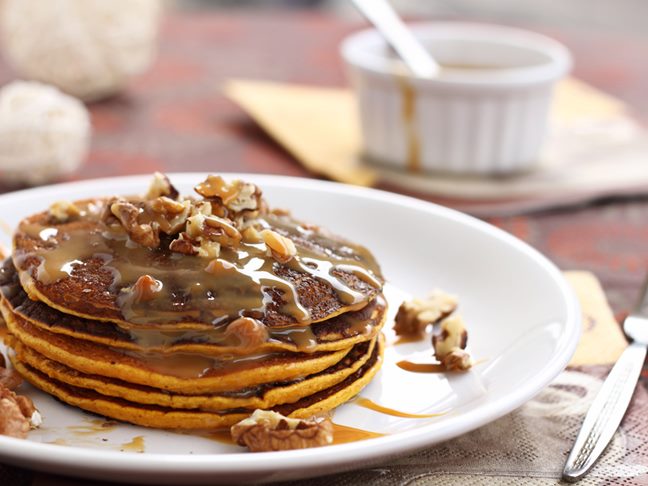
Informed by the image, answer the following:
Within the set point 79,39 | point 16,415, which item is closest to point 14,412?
point 16,415

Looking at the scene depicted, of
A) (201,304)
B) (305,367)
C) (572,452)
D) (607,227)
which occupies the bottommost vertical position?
(607,227)

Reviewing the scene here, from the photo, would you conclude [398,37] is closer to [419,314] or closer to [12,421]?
[419,314]

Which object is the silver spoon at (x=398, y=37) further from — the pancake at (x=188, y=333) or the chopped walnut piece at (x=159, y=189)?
the pancake at (x=188, y=333)

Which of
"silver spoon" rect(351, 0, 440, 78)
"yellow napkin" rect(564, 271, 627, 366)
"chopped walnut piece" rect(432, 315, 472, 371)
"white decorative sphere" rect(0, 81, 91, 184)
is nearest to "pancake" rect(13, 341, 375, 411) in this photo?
"chopped walnut piece" rect(432, 315, 472, 371)

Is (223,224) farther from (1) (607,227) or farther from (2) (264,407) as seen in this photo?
(1) (607,227)

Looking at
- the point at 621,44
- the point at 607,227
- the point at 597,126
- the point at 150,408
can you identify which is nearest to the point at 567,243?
the point at 607,227

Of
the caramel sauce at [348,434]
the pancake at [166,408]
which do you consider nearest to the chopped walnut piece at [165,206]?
the pancake at [166,408]
